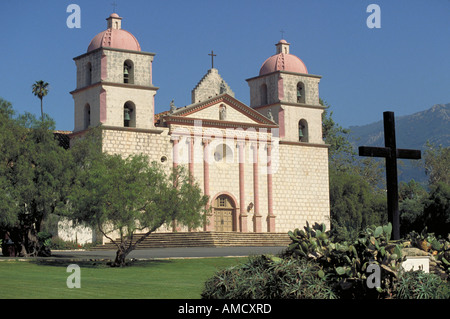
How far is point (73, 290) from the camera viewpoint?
57.4 feet

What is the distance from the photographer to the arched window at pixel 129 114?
49.6m

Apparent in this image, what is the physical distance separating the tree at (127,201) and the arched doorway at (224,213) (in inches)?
811

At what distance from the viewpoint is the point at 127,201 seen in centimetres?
3006

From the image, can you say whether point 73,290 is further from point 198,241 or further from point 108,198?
point 198,241

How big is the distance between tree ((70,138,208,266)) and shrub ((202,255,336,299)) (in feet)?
50.8

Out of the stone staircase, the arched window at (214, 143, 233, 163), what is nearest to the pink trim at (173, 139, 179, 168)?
the arched window at (214, 143, 233, 163)

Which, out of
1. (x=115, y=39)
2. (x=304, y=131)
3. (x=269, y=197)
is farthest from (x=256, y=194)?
(x=115, y=39)

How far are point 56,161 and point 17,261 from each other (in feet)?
17.8

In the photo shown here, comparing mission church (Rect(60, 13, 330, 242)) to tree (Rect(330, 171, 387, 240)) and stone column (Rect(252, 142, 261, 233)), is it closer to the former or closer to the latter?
stone column (Rect(252, 142, 261, 233))

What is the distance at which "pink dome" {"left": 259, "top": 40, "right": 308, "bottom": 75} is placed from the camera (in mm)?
57500

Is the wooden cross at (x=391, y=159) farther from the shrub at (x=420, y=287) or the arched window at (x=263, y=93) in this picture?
the arched window at (x=263, y=93)

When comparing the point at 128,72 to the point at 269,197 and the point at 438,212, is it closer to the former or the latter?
the point at 269,197

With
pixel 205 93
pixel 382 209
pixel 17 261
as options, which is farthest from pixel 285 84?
pixel 17 261

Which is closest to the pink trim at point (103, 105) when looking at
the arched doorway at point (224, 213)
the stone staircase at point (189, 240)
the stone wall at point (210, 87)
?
the stone wall at point (210, 87)
